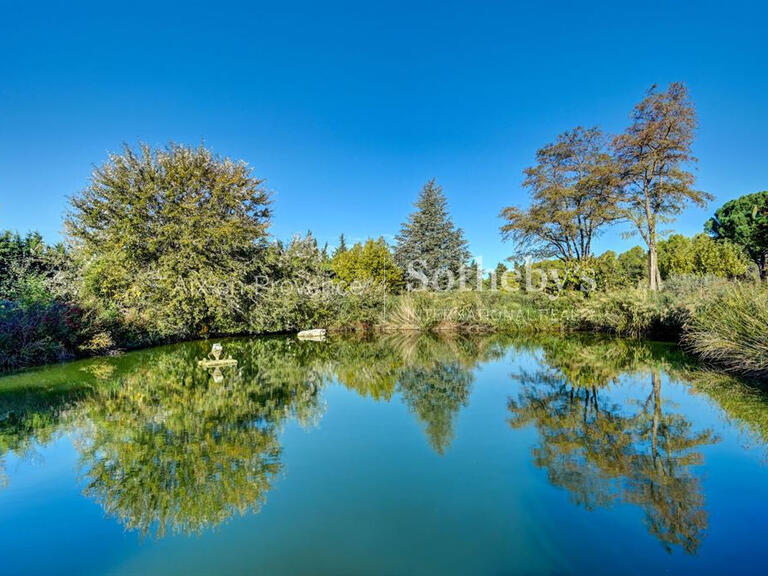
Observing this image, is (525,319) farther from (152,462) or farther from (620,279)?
(152,462)

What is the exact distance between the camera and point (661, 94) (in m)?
16.7

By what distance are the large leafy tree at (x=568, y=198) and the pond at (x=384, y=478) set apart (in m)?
12.9

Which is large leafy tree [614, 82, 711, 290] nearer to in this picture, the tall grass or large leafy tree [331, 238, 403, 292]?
→ the tall grass

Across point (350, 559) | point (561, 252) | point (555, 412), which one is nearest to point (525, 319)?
point (561, 252)

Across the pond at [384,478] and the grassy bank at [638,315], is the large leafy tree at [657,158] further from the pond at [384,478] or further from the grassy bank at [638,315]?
the pond at [384,478]

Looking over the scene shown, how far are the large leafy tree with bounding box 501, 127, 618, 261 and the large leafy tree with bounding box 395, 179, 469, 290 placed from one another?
8.16 m

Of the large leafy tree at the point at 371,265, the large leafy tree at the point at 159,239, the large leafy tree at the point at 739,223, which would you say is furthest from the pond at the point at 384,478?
the large leafy tree at the point at 739,223

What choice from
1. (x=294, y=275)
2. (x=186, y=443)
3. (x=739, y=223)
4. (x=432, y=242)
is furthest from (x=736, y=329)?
(x=739, y=223)

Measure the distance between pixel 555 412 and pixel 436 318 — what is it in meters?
12.1

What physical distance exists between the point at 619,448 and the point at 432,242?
25.2 m

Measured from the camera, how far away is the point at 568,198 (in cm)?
1941

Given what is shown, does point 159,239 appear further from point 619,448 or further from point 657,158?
point 657,158

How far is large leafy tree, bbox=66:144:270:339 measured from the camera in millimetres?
13328

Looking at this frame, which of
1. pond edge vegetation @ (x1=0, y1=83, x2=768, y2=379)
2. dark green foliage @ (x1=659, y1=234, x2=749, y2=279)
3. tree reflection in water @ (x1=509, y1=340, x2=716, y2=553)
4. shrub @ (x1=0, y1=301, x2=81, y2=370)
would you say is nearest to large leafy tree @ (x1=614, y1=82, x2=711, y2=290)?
pond edge vegetation @ (x1=0, y1=83, x2=768, y2=379)
